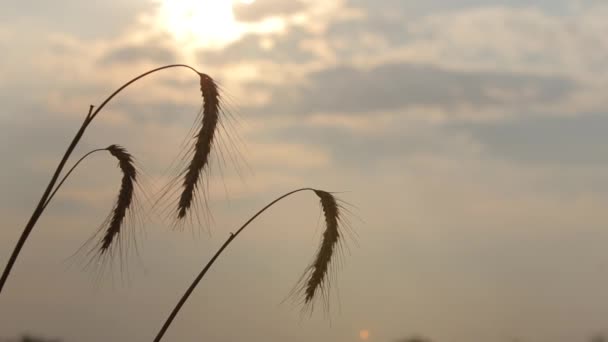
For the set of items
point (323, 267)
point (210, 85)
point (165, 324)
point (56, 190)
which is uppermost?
point (210, 85)

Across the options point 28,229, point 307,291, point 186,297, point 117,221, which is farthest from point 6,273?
point 307,291

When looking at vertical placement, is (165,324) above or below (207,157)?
below

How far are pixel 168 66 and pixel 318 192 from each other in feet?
6.19

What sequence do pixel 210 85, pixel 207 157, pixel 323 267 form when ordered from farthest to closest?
pixel 323 267, pixel 210 85, pixel 207 157

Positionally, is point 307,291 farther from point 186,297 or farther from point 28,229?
point 28,229

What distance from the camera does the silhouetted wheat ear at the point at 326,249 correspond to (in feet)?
26.3

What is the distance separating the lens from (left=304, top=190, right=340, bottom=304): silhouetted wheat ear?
8.03m

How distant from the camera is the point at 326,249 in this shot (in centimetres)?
804

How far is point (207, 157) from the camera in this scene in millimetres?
6930

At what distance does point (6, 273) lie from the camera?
298 inches

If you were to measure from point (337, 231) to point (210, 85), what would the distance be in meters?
1.88

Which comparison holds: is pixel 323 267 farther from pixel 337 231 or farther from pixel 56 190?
pixel 56 190

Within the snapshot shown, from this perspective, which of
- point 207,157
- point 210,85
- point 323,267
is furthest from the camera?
point 323,267

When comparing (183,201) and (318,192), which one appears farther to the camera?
(318,192)
